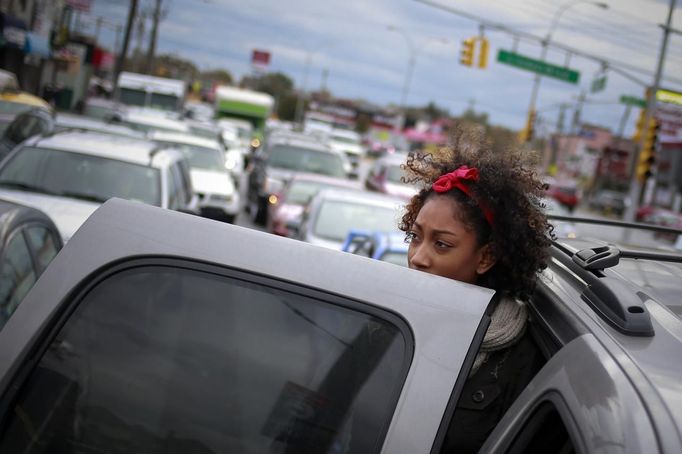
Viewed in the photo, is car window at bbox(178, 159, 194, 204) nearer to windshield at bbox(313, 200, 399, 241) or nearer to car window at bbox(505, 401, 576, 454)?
windshield at bbox(313, 200, 399, 241)

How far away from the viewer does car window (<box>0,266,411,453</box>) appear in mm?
1879

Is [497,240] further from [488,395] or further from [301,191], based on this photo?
[301,191]

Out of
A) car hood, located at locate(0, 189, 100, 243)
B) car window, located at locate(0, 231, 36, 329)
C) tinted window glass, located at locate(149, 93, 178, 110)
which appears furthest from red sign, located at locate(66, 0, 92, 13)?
car window, located at locate(0, 231, 36, 329)

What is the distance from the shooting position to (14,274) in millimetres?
4266

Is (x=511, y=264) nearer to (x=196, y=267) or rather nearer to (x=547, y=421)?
(x=547, y=421)

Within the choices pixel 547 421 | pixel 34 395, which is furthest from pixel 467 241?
pixel 34 395

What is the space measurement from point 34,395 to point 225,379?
447mm

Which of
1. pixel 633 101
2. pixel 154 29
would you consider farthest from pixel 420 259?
pixel 154 29

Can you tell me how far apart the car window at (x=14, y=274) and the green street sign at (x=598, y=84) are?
27162mm

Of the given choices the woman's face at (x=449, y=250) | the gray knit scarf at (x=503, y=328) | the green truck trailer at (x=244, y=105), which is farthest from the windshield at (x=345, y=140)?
the gray knit scarf at (x=503, y=328)

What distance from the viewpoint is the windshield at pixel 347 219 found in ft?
34.1

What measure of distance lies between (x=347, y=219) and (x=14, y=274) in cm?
660

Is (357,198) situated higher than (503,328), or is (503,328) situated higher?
(503,328)

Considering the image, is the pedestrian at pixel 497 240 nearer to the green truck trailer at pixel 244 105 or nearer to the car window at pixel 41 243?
the car window at pixel 41 243
